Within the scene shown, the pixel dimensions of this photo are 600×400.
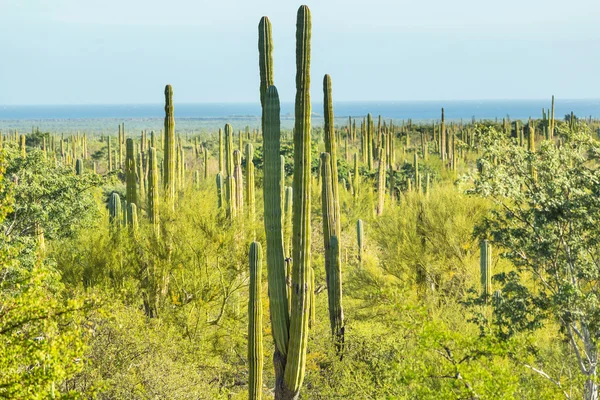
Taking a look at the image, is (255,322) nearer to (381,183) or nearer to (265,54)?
(265,54)

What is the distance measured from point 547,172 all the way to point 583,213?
35.4 inches

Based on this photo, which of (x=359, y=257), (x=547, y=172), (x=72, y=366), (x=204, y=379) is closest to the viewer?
(x=72, y=366)

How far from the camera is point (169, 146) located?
1659 centimetres

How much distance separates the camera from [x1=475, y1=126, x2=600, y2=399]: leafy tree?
9.30 meters

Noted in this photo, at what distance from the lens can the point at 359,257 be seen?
21516 millimetres

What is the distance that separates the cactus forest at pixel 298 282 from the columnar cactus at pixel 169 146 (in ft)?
0.23

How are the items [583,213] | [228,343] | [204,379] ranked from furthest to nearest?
[228,343] < [204,379] < [583,213]

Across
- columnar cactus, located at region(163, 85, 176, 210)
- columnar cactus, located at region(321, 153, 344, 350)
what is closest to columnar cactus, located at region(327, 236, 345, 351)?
columnar cactus, located at region(321, 153, 344, 350)

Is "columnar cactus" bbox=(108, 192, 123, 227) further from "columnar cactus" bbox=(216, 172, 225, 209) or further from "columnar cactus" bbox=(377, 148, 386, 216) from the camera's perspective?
"columnar cactus" bbox=(377, 148, 386, 216)

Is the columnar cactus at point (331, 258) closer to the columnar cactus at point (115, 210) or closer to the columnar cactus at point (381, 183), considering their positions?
the columnar cactus at point (115, 210)

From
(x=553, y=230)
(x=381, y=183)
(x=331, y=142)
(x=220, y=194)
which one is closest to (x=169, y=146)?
(x=331, y=142)

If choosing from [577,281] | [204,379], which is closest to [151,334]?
[204,379]

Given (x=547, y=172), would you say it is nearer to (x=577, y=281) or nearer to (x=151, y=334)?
(x=577, y=281)

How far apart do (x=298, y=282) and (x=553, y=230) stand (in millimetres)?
3482
